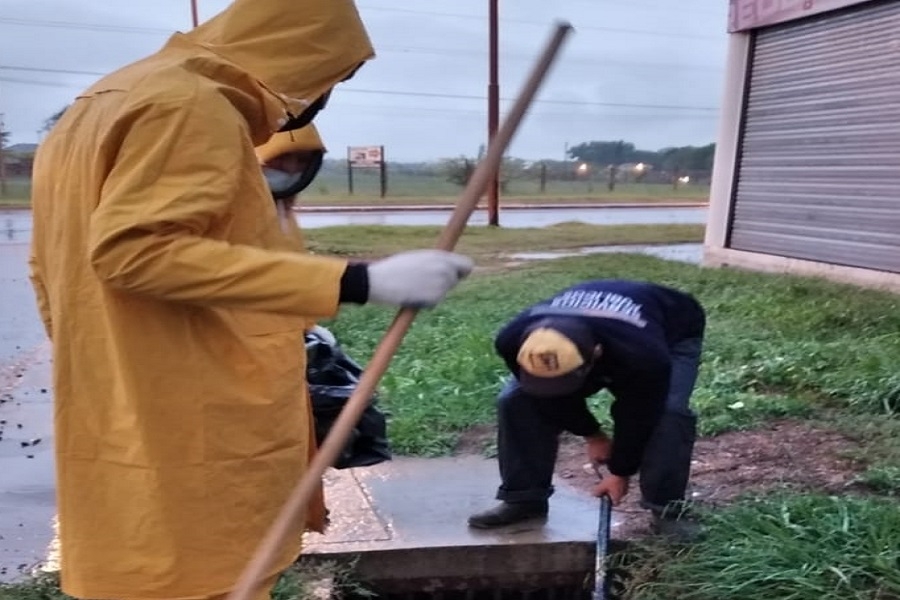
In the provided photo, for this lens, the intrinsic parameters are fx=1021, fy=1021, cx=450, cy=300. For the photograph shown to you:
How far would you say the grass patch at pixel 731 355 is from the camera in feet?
15.9

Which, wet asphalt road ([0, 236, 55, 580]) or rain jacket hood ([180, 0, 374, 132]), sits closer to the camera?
rain jacket hood ([180, 0, 374, 132])

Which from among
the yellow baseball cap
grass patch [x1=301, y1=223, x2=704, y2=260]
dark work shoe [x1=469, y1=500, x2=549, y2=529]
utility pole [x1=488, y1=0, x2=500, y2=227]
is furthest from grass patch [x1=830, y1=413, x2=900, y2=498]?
utility pole [x1=488, y1=0, x2=500, y2=227]

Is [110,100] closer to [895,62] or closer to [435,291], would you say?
[435,291]

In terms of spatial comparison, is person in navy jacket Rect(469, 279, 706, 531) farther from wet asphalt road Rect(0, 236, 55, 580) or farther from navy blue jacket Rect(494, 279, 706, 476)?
wet asphalt road Rect(0, 236, 55, 580)

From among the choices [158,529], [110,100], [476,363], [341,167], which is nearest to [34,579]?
[158,529]

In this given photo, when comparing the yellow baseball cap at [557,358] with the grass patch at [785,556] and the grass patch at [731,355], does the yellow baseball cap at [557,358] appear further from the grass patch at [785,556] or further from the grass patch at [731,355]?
the grass patch at [731,355]

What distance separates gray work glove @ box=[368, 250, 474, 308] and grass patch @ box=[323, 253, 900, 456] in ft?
8.81

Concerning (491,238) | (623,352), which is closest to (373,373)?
(623,352)

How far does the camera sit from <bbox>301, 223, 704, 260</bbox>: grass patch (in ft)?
47.3

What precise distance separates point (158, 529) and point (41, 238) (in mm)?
624

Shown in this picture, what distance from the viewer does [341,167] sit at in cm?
3881

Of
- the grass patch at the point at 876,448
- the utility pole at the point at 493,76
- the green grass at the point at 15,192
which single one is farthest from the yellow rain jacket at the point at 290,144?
the green grass at the point at 15,192

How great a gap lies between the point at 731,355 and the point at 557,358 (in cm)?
340

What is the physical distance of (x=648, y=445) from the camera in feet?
11.3
